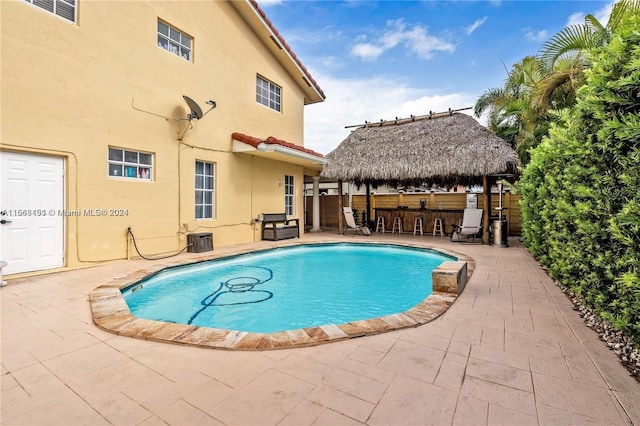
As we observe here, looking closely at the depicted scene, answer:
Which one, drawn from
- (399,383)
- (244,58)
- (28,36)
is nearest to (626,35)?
(399,383)

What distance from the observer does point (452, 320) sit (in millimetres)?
3680

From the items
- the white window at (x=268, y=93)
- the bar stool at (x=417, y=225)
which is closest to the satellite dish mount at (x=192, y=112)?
the white window at (x=268, y=93)

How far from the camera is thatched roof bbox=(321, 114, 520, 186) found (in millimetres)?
10812

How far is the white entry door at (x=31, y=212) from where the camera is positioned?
18.2 ft

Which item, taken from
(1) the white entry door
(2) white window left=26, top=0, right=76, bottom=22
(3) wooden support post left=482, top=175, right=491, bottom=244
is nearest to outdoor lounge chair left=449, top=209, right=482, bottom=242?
(3) wooden support post left=482, top=175, right=491, bottom=244

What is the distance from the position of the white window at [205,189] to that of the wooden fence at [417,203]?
25.0 feet

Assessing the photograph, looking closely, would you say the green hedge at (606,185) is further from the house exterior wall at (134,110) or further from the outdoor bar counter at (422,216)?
the outdoor bar counter at (422,216)

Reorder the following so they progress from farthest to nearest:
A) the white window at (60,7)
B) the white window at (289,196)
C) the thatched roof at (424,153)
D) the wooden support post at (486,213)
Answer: the white window at (289,196), the wooden support post at (486,213), the thatched roof at (424,153), the white window at (60,7)

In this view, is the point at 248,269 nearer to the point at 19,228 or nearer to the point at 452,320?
the point at 19,228

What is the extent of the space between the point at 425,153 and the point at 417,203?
445cm

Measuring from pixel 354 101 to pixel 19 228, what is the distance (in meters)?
17.4

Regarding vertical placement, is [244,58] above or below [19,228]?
above

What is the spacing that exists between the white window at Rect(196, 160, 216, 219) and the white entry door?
11.4ft

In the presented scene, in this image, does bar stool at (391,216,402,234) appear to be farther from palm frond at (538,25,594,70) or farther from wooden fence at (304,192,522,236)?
palm frond at (538,25,594,70)
